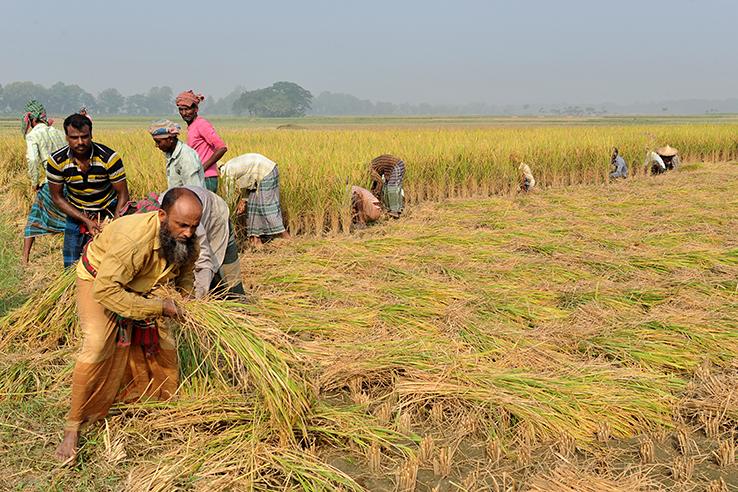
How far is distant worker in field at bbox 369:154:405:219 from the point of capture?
21.9 feet

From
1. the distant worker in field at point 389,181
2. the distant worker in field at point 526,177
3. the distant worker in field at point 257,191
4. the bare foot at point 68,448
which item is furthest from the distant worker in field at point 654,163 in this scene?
the bare foot at point 68,448

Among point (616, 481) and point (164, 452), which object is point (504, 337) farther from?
point (164, 452)

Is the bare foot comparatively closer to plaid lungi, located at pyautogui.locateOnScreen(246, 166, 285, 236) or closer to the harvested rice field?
the harvested rice field

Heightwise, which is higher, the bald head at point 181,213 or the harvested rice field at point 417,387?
the bald head at point 181,213

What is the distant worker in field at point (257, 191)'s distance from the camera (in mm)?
5062

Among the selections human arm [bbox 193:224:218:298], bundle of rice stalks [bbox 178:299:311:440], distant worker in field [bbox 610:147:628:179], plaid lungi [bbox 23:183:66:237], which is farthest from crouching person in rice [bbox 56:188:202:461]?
distant worker in field [bbox 610:147:628:179]

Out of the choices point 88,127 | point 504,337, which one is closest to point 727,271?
point 504,337

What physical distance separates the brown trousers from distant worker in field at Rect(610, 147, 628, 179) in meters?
9.95

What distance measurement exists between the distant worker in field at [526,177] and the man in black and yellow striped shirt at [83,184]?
680 centimetres

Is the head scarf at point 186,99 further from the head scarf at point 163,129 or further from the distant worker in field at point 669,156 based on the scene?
the distant worker in field at point 669,156

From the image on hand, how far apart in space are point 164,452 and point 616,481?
171cm

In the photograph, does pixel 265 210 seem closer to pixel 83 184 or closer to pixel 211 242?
pixel 83 184

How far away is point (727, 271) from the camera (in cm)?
426

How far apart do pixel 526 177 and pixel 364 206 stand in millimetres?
3729
